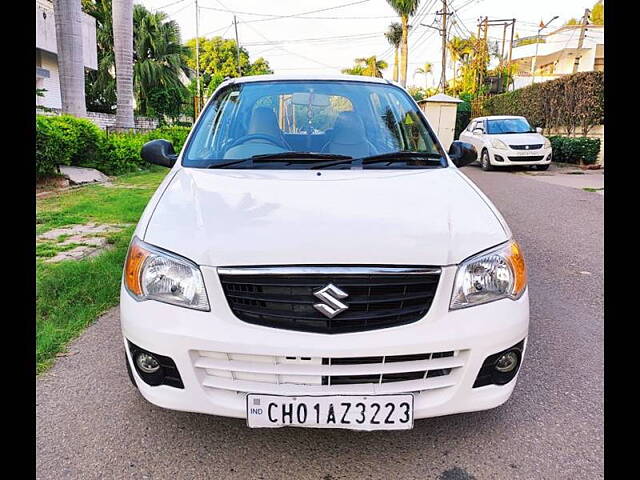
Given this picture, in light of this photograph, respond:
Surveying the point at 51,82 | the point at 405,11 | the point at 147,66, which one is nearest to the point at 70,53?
the point at 51,82

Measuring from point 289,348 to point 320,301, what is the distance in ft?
0.67

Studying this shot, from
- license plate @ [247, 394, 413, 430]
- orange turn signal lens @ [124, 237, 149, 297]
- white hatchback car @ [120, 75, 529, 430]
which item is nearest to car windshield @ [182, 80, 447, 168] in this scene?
white hatchback car @ [120, 75, 529, 430]

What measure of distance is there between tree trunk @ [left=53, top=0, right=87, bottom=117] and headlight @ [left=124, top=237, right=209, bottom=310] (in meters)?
10.3

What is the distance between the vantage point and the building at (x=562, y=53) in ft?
112

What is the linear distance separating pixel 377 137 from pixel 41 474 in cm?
249

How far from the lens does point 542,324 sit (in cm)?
358

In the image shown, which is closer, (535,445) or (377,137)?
(535,445)

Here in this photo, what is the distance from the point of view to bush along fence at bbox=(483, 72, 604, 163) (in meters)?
15.2

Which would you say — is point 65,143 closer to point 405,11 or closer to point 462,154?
point 462,154

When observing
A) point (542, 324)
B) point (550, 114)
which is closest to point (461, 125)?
point (550, 114)

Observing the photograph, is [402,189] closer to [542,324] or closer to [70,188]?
[542,324]

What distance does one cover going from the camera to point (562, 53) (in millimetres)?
38438

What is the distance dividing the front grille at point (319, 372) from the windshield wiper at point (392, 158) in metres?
1.27
